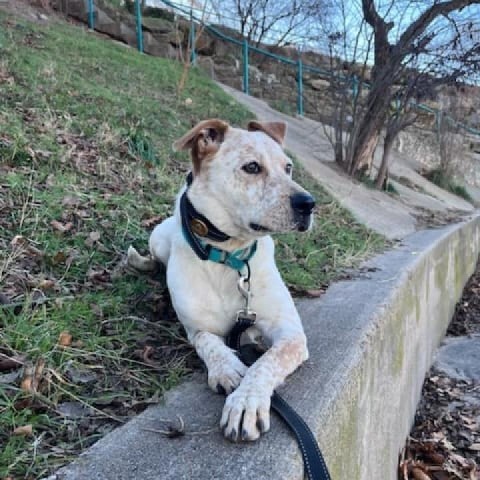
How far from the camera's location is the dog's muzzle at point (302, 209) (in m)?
2.38

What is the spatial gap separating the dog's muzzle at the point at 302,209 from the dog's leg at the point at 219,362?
0.59m

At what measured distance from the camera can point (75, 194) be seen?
4008 mm

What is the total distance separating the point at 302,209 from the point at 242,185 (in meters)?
0.30

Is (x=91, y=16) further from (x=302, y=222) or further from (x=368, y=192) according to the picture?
(x=302, y=222)

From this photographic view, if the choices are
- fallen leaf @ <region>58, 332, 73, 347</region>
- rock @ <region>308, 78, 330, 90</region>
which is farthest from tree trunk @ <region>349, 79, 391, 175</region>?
fallen leaf @ <region>58, 332, 73, 347</region>

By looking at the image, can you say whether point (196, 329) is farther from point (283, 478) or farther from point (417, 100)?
point (417, 100)

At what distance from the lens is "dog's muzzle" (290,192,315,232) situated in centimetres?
238

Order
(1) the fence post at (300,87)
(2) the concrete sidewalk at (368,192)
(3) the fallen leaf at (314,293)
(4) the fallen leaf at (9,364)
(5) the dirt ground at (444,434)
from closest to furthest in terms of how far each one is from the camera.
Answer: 1. (4) the fallen leaf at (9,364)
2. (5) the dirt ground at (444,434)
3. (3) the fallen leaf at (314,293)
4. (2) the concrete sidewalk at (368,192)
5. (1) the fence post at (300,87)

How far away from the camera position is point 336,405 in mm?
2033

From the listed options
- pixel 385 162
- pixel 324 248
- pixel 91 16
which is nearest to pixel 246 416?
pixel 324 248

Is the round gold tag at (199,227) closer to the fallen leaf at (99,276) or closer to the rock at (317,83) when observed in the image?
the fallen leaf at (99,276)

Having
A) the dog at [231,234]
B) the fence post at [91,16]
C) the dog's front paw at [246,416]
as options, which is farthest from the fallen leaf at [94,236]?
the fence post at [91,16]

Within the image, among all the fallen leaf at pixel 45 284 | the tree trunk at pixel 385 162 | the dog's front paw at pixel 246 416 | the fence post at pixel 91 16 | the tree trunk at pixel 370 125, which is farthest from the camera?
the fence post at pixel 91 16

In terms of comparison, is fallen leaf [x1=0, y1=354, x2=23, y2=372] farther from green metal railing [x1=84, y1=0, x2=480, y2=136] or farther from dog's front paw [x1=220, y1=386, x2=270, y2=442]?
green metal railing [x1=84, y1=0, x2=480, y2=136]
